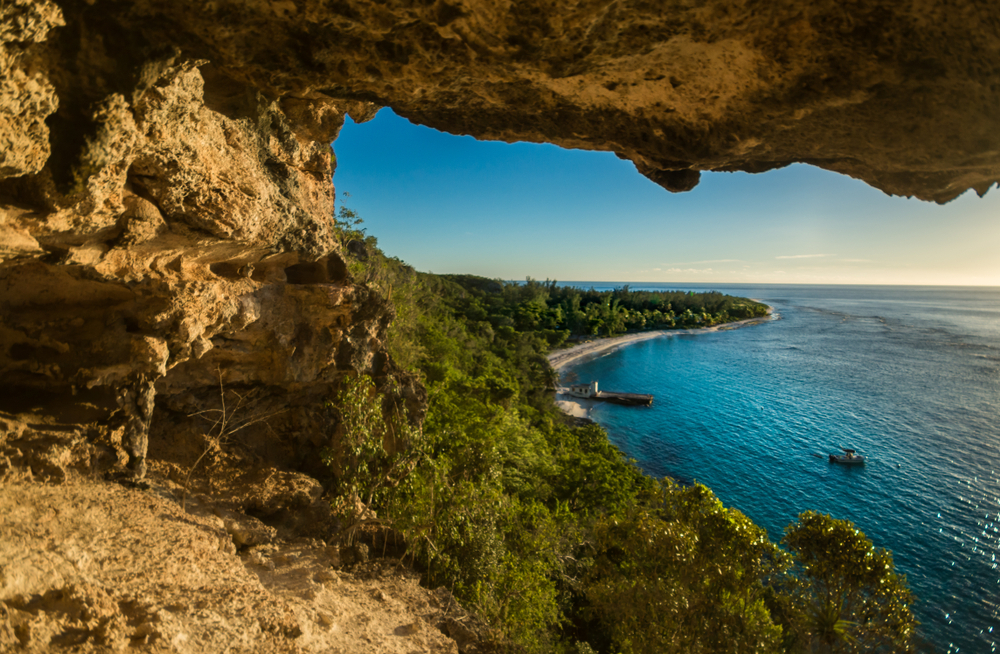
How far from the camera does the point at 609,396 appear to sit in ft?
148

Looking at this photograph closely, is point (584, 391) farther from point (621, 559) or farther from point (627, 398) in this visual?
point (621, 559)

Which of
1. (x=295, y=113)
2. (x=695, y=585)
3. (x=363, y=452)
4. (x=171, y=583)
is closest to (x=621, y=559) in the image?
(x=695, y=585)

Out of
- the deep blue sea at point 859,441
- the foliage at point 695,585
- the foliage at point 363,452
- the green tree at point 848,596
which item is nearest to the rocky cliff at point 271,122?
the foliage at point 363,452

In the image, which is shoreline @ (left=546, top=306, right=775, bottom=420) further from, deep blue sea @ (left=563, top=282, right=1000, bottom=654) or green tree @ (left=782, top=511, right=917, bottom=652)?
green tree @ (left=782, top=511, right=917, bottom=652)

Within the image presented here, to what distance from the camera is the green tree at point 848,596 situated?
→ 8586mm

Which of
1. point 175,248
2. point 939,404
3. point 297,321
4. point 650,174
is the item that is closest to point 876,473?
point 939,404

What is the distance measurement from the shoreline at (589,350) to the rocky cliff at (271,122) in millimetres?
34400

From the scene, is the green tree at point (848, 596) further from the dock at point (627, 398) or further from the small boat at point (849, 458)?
the dock at point (627, 398)

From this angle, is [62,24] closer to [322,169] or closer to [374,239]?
[322,169]

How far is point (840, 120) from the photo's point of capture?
4324 mm

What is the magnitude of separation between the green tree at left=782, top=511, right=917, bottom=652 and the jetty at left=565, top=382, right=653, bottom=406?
117 ft

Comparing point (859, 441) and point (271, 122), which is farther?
point (859, 441)

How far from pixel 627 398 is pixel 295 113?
42688 millimetres

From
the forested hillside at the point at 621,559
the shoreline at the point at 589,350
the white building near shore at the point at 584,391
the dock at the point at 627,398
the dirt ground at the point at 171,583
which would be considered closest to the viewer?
the dirt ground at the point at 171,583
